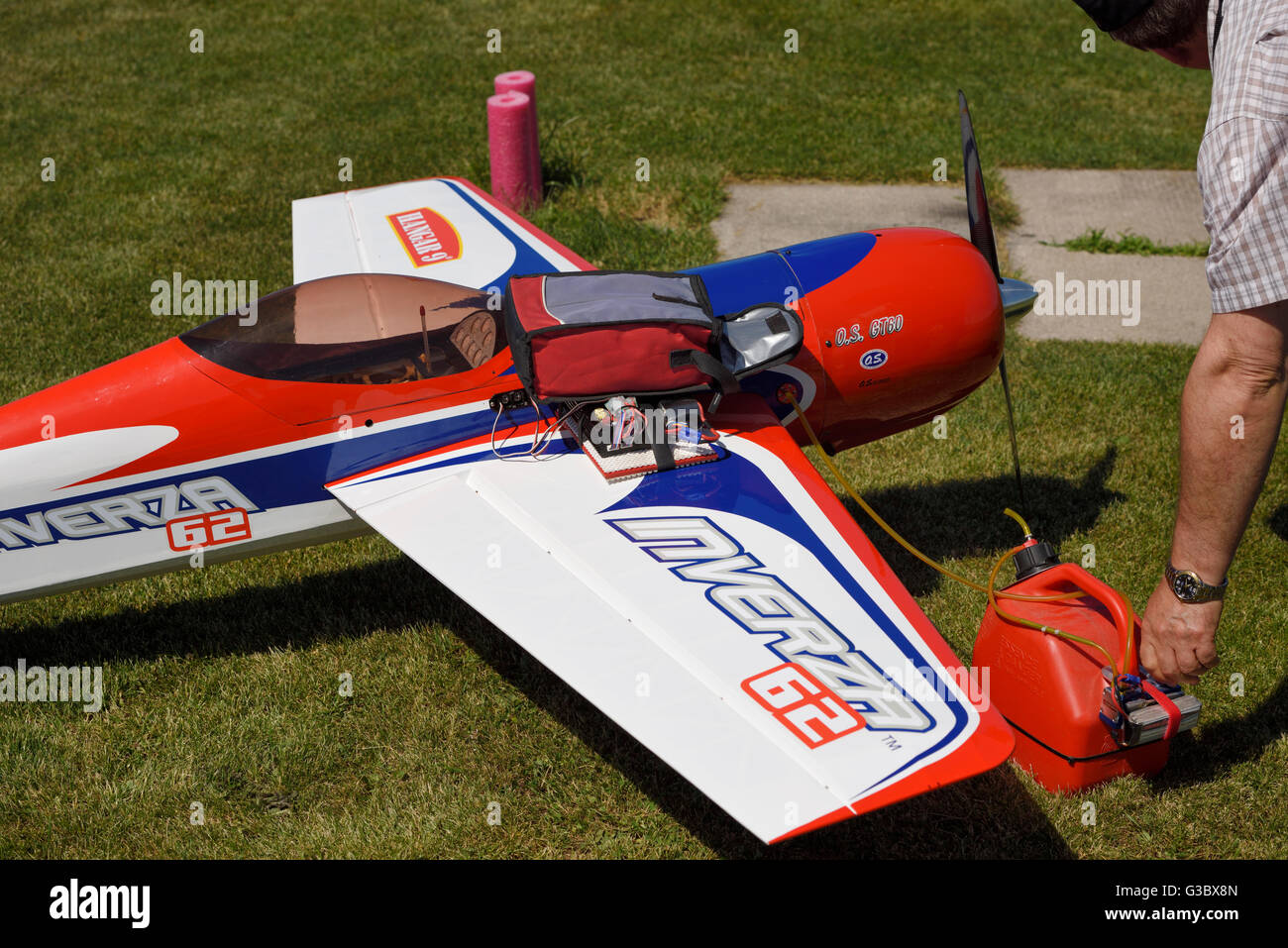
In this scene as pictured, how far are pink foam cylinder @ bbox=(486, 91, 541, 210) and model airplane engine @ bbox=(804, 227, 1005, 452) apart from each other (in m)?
4.82

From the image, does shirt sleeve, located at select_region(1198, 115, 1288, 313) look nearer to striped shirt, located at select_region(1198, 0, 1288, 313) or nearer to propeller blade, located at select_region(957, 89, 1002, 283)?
striped shirt, located at select_region(1198, 0, 1288, 313)

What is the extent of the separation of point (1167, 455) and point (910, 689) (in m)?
4.06

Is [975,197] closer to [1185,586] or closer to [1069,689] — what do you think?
[1069,689]

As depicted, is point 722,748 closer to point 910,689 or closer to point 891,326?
point 910,689

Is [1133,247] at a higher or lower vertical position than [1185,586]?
lower

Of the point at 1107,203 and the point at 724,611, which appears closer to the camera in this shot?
the point at 724,611

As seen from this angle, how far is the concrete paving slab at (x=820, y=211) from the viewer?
9.66 meters

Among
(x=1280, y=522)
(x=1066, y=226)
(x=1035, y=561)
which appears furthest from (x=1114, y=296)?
(x=1035, y=561)

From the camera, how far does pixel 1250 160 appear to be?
2.70 metres

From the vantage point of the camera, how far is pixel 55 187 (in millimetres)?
10781

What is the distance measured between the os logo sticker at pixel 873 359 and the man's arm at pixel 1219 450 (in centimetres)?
226

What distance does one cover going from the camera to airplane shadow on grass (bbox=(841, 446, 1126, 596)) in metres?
6.29

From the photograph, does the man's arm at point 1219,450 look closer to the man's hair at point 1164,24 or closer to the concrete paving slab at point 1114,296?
the man's hair at point 1164,24

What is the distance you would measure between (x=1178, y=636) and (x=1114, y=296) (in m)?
6.42
